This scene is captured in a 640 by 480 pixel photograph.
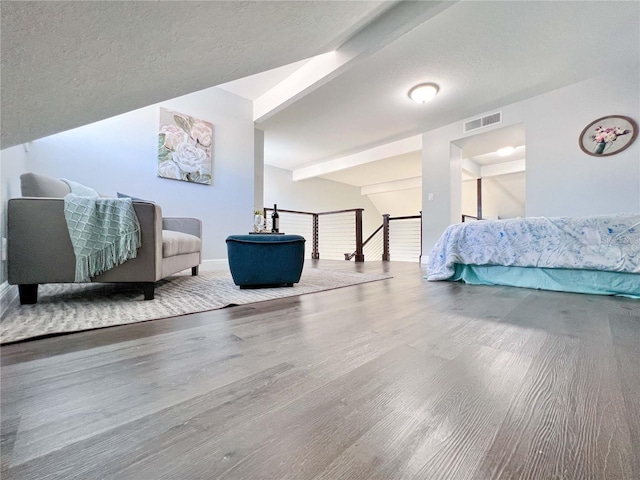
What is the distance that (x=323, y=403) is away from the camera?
1.87 feet

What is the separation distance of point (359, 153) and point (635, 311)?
4960 mm

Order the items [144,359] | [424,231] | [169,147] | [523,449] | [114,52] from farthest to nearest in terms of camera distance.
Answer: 1. [424,231]
2. [169,147]
3. [114,52]
4. [144,359]
5. [523,449]

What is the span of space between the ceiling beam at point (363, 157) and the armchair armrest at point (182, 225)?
3.88 m

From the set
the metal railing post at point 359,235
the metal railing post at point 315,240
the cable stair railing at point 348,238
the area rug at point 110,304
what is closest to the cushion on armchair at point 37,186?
the area rug at point 110,304

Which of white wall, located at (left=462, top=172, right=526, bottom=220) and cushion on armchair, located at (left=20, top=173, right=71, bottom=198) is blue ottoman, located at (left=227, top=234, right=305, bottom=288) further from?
white wall, located at (left=462, top=172, right=526, bottom=220)

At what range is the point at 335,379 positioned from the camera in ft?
2.20

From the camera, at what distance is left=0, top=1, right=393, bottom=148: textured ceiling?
2.59 ft

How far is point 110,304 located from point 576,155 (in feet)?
16.1

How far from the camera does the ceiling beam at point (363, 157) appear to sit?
4898 mm

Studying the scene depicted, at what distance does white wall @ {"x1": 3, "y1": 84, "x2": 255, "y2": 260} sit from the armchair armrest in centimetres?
61

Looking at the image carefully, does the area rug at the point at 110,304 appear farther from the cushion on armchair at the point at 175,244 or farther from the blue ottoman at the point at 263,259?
the cushion on armchair at the point at 175,244

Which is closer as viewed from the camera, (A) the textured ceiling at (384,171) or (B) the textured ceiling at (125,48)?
(B) the textured ceiling at (125,48)

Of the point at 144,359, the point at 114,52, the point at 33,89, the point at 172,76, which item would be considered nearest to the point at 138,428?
the point at 144,359

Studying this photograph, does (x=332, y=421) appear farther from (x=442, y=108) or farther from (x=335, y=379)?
(x=442, y=108)
